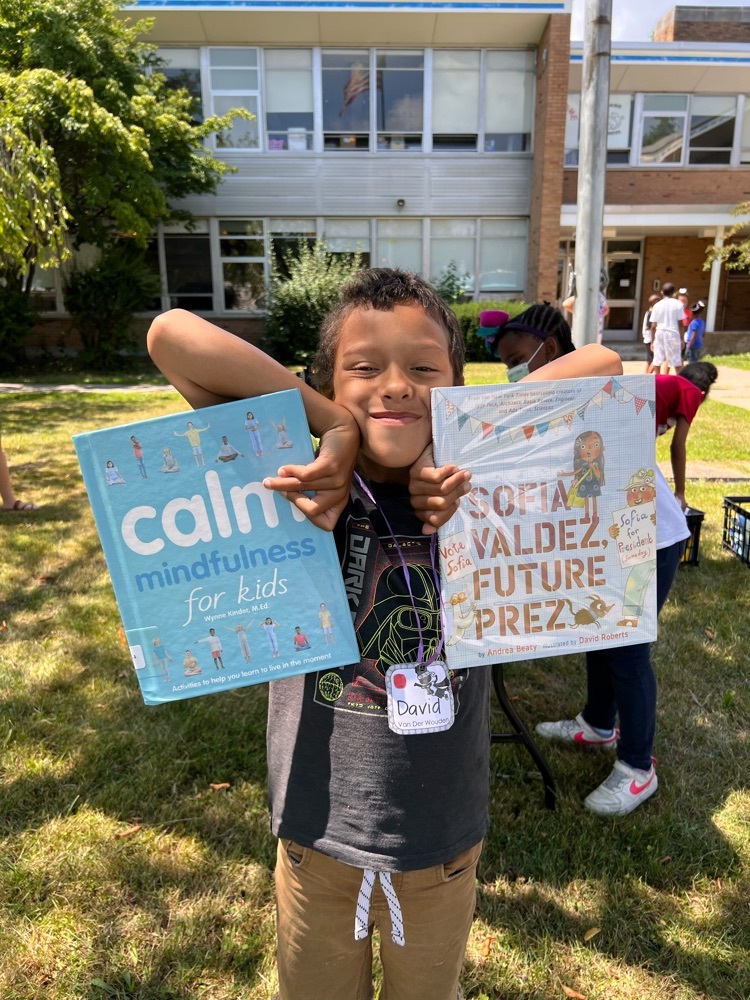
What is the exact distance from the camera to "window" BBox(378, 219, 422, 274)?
58.9ft

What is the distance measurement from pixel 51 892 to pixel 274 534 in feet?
5.62

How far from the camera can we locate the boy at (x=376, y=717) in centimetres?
124

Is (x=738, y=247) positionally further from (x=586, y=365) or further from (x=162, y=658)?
(x=162, y=658)

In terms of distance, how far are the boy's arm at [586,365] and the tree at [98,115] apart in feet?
41.3

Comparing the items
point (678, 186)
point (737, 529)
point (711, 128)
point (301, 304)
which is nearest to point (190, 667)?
point (737, 529)

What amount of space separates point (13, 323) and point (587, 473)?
54.0 ft

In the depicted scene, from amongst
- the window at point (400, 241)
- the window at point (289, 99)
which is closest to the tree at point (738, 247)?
the window at point (400, 241)

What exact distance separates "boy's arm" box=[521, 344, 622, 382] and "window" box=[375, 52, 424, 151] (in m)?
18.2

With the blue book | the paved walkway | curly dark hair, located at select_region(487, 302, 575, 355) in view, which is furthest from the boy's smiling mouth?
the paved walkway

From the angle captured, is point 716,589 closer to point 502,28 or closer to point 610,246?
point 502,28

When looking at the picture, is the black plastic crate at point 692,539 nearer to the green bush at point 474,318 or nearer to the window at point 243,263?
the green bush at point 474,318

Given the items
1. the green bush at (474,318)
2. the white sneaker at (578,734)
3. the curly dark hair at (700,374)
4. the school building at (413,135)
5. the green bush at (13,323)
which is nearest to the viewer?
the white sneaker at (578,734)

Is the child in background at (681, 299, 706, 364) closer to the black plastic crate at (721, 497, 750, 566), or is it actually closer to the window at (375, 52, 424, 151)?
the window at (375, 52, 424, 151)

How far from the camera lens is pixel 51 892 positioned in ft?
7.18
